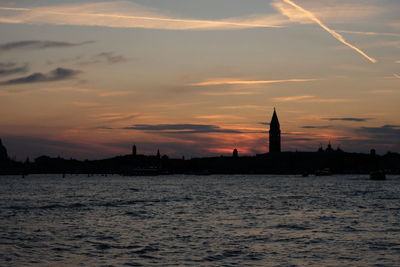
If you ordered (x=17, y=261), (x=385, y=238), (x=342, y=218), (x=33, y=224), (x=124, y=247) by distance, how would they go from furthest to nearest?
(x=342, y=218) < (x=33, y=224) < (x=385, y=238) < (x=124, y=247) < (x=17, y=261)

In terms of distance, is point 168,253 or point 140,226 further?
point 140,226

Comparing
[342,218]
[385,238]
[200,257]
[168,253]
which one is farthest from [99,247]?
[342,218]

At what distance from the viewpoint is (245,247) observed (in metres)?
41.0

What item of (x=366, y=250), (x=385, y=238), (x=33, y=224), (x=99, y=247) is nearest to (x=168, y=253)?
(x=99, y=247)

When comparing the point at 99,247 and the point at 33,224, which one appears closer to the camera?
the point at 99,247

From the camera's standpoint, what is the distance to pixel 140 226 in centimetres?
5562

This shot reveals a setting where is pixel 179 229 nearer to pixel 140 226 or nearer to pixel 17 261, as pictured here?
pixel 140 226

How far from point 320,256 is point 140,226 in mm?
22307

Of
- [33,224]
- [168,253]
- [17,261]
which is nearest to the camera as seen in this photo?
[17,261]

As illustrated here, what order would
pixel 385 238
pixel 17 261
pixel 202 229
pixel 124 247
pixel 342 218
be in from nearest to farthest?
pixel 17 261
pixel 124 247
pixel 385 238
pixel 202 229
pixel 342 218

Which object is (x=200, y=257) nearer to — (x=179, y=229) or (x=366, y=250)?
(x=366, y=250)

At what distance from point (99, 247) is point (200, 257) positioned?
310 inches

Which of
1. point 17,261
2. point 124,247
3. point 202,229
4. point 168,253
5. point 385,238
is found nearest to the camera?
point 17,261

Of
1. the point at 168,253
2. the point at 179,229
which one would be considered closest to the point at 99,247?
the point at 168,253
